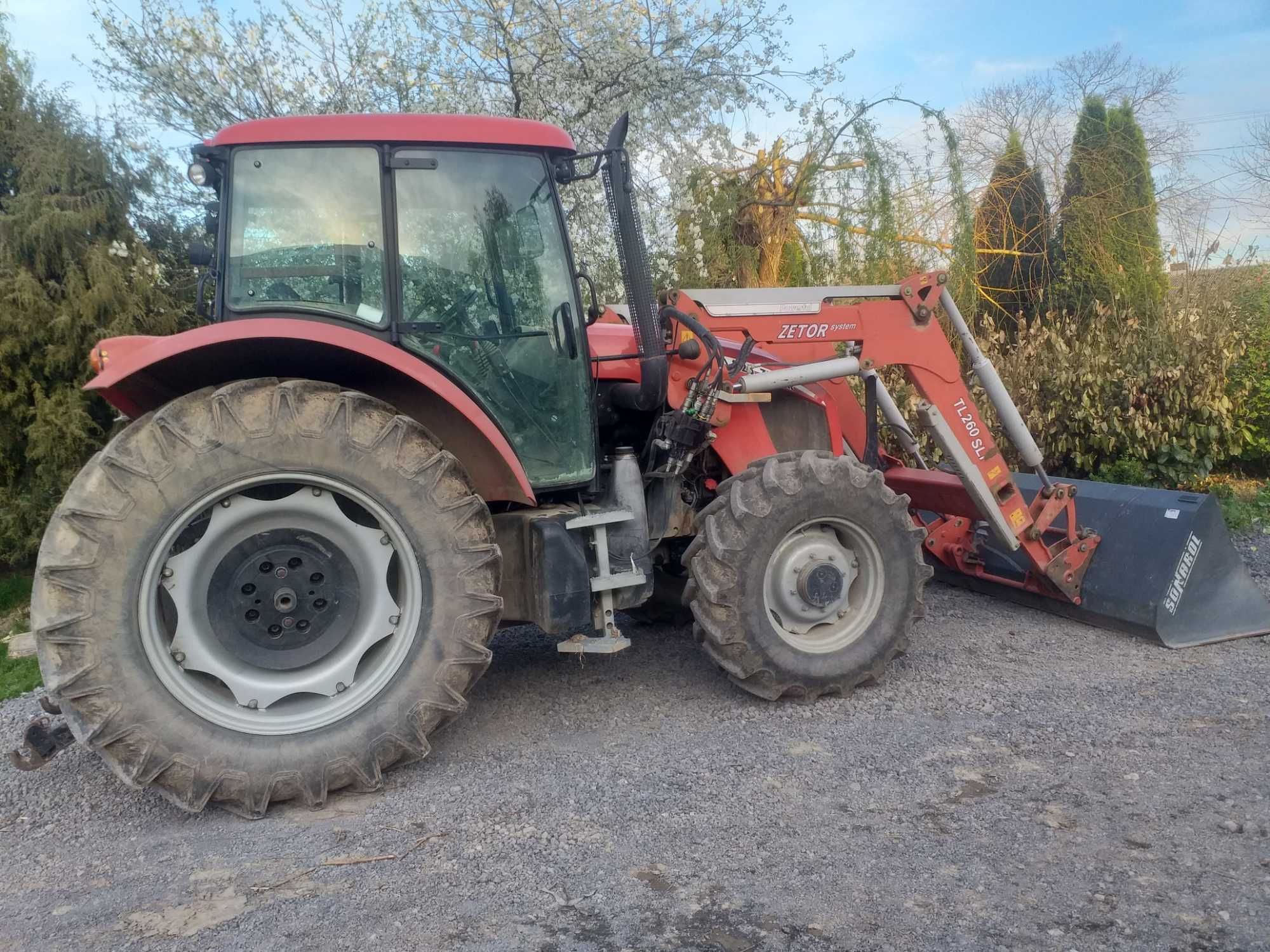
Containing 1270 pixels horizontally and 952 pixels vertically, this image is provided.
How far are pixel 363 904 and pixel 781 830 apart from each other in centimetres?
128

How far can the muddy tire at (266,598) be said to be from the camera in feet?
10.5

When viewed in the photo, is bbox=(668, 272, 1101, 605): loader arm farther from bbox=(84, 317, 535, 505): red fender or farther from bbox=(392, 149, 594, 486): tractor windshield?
bbox=(84, 317, 535, 505): red fender

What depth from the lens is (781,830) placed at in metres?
3.19

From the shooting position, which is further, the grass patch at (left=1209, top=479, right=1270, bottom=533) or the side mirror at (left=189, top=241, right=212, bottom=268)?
the grass patch at (left=1209, top=479, right=1270, bottom=533)

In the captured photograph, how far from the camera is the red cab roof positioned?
146 inches

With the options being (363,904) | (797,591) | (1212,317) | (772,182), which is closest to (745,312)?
(797,591)

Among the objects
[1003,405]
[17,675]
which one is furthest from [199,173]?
[1003,405]

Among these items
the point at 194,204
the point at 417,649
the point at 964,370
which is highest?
the point at 194,204

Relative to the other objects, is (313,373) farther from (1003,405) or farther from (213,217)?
(1003,405)

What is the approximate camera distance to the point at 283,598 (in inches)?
142

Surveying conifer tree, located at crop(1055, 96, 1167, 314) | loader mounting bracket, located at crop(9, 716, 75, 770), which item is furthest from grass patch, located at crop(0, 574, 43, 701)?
conifer tree, located at crop(1055, 96, 1167, 314)

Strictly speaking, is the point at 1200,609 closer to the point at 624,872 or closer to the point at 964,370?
the point at 624,872

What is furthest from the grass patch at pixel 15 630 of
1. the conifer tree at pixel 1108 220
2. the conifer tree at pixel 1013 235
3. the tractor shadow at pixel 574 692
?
the conifer tree at pixel 1013 235

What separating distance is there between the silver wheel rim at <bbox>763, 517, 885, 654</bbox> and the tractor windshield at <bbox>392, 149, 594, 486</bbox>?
98 cm
